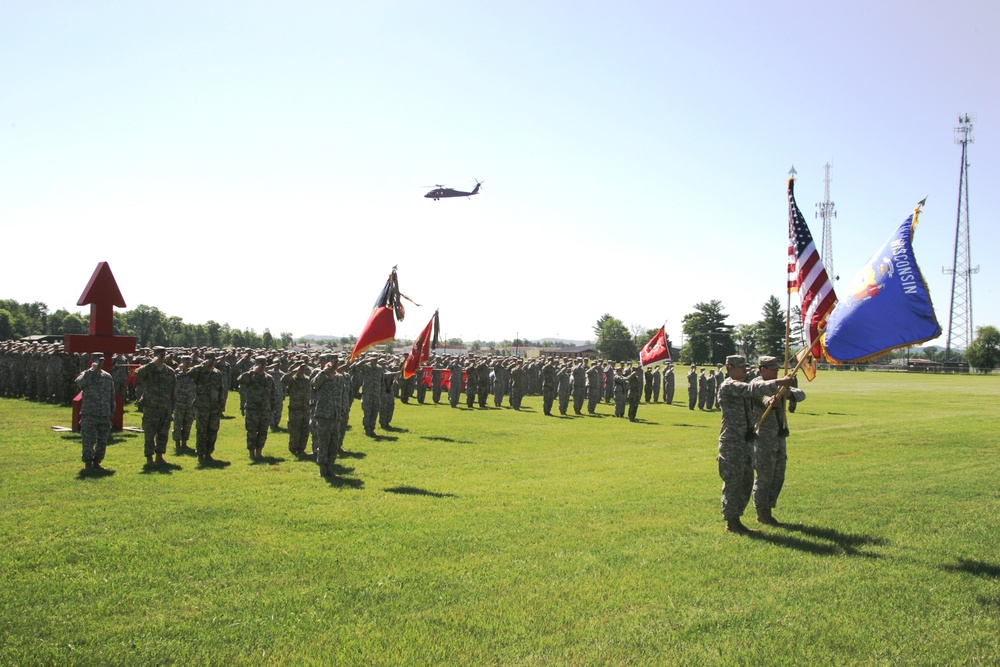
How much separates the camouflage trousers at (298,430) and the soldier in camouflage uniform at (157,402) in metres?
2.40

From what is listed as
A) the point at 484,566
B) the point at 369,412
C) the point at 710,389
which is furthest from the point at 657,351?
the point at 484,566

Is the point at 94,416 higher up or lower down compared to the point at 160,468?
higher up

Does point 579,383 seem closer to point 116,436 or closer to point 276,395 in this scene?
point 276,395

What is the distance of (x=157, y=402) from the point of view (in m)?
12.7

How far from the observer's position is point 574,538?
7.80m

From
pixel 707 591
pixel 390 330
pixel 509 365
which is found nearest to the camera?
pixel 707 591

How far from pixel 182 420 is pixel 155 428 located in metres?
1.86

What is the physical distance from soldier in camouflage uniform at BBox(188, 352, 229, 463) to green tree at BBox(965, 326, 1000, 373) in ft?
336

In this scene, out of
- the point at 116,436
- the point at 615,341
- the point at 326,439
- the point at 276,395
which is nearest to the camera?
the point at 326,439

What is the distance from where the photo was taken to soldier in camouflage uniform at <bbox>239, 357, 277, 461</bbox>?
13.7m

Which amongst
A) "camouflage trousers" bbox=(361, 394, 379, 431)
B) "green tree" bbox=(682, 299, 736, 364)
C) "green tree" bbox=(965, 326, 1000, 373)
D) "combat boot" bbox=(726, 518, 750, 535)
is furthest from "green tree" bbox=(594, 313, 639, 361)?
"combat boot" bbox=(726, 518, 750, 535)

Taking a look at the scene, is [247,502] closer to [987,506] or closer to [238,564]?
[238,564]

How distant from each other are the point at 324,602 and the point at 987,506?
9.13 metres

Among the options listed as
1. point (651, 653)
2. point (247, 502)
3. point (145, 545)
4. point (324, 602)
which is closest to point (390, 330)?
point (247, 502)
